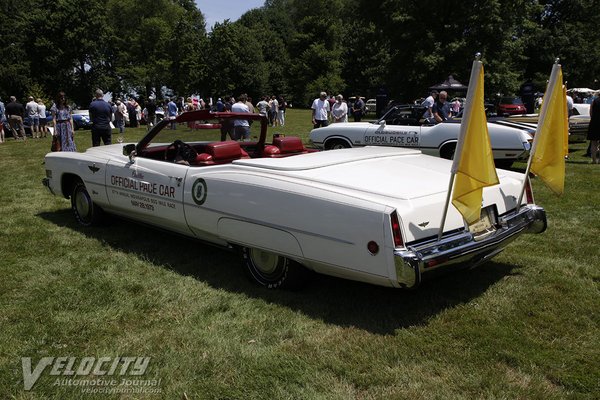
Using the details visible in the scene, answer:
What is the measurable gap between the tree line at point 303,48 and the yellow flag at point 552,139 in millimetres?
25787

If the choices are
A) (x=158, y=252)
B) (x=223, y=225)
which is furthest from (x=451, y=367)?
(x=158, y=252)

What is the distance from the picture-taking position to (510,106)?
2459 cm

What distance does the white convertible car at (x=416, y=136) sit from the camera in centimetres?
874

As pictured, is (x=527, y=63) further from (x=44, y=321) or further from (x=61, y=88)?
(x=44, y=321)

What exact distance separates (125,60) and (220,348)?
166 ft

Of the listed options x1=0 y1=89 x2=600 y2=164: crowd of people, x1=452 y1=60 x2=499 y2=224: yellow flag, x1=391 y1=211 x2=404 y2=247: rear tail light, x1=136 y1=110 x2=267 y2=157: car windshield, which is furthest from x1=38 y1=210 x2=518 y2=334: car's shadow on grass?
x1=0 y1=89 x2=600 y2=164: crowd of people

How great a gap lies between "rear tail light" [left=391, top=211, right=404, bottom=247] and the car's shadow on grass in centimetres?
66

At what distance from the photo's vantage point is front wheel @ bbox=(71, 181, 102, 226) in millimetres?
5953

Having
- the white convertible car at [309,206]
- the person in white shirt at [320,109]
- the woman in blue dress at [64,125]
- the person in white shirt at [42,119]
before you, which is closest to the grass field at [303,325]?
the white convertible car at [309,206]

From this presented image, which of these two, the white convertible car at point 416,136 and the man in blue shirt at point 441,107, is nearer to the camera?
the white convertible car at point 416,136

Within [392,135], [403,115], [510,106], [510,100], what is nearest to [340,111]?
[403,115]

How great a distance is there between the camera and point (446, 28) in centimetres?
3048

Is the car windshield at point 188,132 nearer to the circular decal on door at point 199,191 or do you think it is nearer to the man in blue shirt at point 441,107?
the circular decal on door at point 199,191

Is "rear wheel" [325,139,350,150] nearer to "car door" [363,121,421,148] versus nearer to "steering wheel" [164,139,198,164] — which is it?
"car door" [363,121,421,148]
